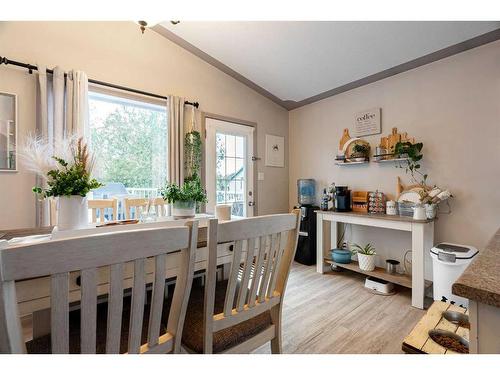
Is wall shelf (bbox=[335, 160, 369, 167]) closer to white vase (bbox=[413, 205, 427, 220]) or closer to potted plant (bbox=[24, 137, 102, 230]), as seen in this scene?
white vase (bbox=[413, 205, 427, 220])

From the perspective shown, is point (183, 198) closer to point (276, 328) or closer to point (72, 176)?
point (72, 176)

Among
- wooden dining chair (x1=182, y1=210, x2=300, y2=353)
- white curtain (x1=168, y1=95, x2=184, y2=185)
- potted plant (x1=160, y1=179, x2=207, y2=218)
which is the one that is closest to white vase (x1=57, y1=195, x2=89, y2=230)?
potted plant (x1=160, y1=179, x2=207, y2=218)

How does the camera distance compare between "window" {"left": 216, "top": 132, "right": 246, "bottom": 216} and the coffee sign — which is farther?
"window" {"left": 216, "top": 132, "right": 246, "bottom": 216}

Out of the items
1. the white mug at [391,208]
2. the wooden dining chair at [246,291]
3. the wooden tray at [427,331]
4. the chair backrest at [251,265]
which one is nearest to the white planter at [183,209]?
the wooden dining chair at [246,291]

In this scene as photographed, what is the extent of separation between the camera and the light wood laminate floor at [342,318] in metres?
1.65

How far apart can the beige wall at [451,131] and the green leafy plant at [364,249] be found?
0.10 metres

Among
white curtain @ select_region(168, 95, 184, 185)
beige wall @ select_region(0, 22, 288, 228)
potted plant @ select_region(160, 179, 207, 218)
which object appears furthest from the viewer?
white curtain @ select_region(168, 95, 184, 185)

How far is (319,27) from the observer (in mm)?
2215

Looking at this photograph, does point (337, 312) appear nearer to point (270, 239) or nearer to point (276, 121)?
point (270, 239)

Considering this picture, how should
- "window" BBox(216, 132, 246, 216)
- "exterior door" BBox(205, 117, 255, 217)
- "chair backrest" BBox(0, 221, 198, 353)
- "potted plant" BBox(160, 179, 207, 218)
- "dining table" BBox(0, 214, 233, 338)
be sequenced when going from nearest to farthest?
"chair backrest" BBox(0, 221, 198, 353) → "dining table" BBox(0, 214, 233, 338) → "potted plant" BBox(160, 179, 207, 218) → "exterior door" BBox(205, 117, 255, 217) → "window" BBox(216, 132, 246, 216)

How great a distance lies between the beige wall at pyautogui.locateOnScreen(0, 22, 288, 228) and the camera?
80.3 inches

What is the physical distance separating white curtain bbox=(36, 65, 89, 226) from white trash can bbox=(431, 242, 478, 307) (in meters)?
3.26

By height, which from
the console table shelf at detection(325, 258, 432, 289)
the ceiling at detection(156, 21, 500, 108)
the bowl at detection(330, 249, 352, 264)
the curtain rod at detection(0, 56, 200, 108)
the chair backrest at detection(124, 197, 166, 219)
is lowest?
the console table shelf at detection(325, 258, 432, 289)
